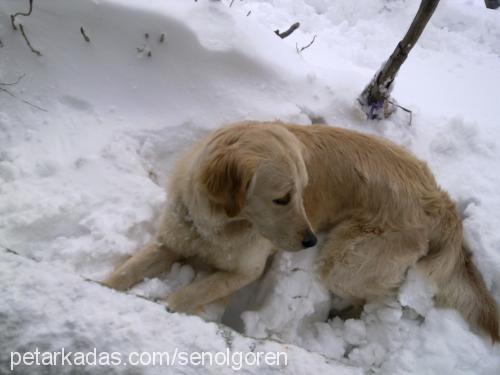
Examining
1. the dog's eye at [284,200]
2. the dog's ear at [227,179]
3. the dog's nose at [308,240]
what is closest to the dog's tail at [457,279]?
the dog's nose at [308,240]

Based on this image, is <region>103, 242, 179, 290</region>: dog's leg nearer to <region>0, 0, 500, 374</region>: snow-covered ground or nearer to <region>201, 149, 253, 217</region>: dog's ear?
<region>0, 0, 500, 374</region>: snow-covered ground

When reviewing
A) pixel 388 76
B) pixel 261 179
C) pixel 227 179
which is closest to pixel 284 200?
pixel 261 179

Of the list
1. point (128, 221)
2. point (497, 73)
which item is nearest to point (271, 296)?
point (128, 221)

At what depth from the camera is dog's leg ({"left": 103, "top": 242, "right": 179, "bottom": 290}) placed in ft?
7.74

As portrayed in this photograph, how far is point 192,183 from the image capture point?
229cm

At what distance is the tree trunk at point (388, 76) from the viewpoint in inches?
132

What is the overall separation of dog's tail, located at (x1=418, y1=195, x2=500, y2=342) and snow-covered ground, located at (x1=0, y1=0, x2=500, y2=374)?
0.08m

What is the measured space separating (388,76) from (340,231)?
1.70 meters

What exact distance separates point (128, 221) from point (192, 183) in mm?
629

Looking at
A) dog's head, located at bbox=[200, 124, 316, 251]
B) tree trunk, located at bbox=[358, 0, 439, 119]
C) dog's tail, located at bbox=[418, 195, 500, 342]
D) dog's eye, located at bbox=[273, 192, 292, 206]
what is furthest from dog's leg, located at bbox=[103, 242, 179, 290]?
tree trunk, located at bbox=[358, 0, 439, 119]

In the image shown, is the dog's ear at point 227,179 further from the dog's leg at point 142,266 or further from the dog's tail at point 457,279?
the dog's tail at point 457,279

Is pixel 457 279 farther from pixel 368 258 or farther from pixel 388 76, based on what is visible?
pixel 388 76

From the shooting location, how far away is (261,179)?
6.70ft

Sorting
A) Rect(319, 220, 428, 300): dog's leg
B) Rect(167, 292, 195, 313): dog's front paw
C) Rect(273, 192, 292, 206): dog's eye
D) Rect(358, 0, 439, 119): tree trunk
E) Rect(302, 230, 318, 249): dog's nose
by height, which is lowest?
Rect(167, 292, 195, 313): dog's front paw
